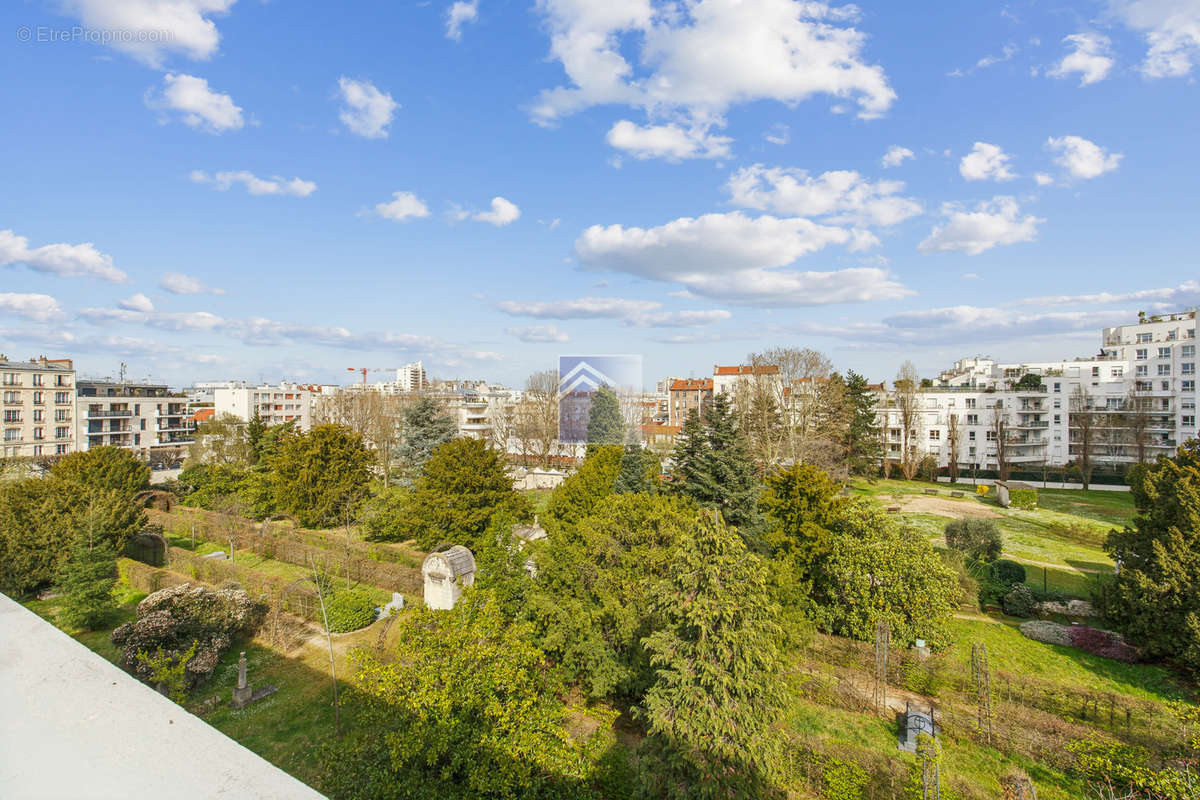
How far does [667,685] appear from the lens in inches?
307

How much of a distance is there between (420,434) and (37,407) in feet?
115

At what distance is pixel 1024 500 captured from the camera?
32312 mm

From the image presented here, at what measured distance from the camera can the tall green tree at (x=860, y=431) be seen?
3956 centimetres

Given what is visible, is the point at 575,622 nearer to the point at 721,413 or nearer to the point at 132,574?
the point at 721,413

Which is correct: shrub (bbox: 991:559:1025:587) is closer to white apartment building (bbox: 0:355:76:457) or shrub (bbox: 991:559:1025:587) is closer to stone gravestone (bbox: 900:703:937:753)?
stone gravestone (bbox: 900:703:937:753)

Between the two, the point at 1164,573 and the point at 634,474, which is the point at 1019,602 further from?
the point at 634,474

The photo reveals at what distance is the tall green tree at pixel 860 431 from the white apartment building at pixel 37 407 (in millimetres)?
61675

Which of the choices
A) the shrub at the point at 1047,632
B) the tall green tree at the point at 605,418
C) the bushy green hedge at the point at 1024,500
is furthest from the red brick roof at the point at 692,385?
the shrub at the point at 1047,632

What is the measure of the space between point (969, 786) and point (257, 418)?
3849cm

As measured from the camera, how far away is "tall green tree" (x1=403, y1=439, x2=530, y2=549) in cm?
1988

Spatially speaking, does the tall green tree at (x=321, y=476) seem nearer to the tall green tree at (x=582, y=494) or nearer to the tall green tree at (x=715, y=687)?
the tall green tree at (x=582, y=494)

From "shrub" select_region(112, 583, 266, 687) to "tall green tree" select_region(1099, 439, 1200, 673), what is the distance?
20609 millimetres

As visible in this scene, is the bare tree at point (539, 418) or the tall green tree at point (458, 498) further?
the bare tree at point (539, 418)

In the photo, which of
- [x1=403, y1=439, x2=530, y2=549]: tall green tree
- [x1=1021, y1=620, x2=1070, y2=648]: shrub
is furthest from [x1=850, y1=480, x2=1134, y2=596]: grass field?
[x1=403, y1=439, x2=530, y2=549]: tall green tree
